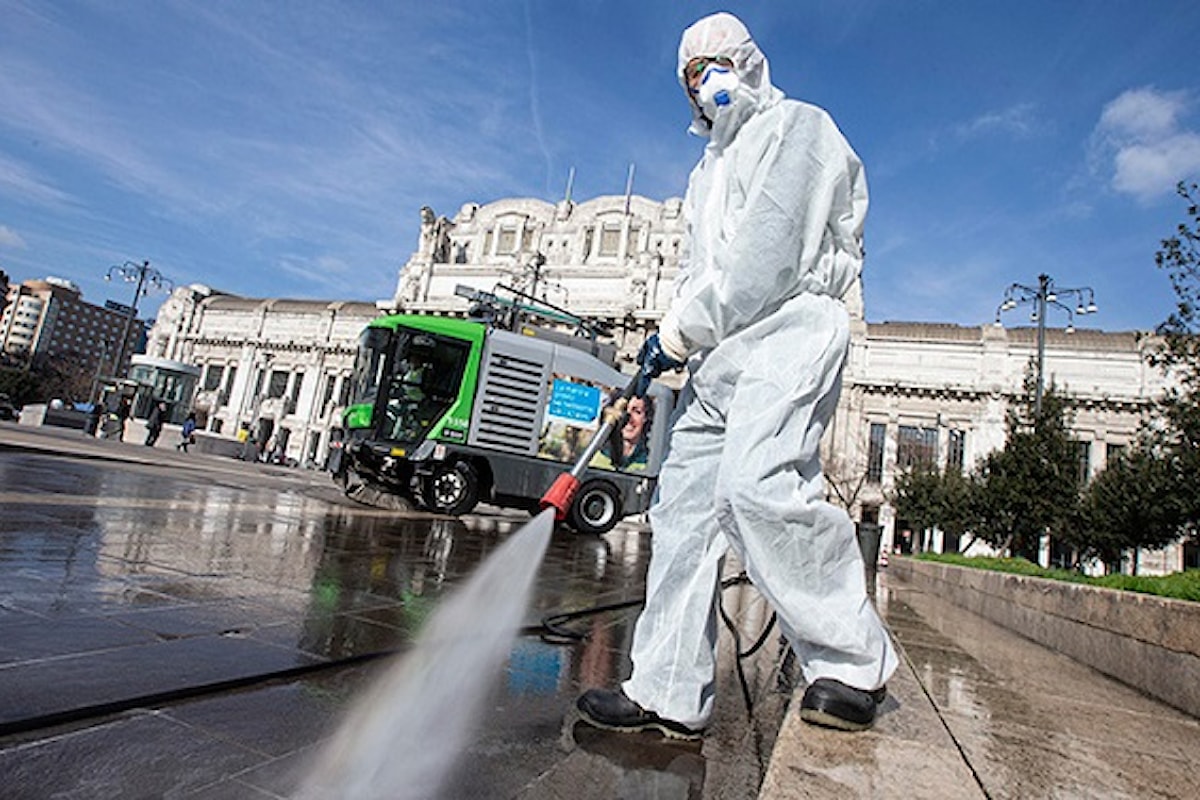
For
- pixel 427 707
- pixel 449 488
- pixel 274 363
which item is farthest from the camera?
pixel 274 363

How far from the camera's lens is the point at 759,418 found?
6.21 feet

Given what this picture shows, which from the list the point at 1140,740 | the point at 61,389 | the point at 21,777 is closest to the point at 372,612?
the point at 21,777

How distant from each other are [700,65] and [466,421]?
9.15 metres

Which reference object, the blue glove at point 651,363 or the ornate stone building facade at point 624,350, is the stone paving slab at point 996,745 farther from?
the ornate stone building facade at point 624,350

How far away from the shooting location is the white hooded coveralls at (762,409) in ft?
6.09

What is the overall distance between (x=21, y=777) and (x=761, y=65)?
264 centimetres

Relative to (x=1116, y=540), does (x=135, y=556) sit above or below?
below

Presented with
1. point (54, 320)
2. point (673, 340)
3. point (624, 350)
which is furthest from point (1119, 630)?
point (54, 320)

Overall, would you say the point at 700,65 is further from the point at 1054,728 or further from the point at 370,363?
the point at 370,363

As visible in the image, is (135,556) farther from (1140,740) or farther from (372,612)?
(1140,740)

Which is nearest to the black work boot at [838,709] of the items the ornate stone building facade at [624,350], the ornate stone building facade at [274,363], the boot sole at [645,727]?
the boot sole at [645,727]

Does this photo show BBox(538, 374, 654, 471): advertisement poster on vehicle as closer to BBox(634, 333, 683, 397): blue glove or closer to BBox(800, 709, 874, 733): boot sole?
BBox(634, 333, 683, 397): blue glove

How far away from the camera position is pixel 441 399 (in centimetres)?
1104

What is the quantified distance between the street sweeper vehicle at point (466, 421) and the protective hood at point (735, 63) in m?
8.17
